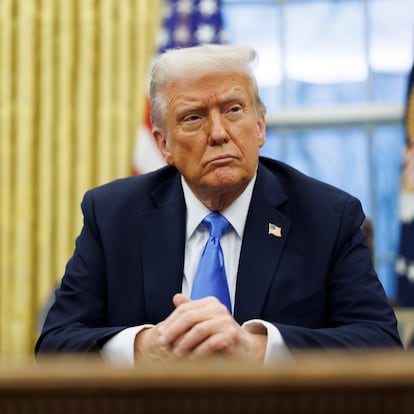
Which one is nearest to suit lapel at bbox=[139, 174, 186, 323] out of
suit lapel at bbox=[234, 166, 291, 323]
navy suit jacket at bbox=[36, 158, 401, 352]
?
navy suit jacket at bbox=[36, 158, 401, 352]

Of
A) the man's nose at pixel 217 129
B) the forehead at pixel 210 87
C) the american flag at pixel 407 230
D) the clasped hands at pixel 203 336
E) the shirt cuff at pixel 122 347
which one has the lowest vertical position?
the american flag at pixel 407 230

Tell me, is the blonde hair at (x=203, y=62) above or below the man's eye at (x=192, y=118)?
above

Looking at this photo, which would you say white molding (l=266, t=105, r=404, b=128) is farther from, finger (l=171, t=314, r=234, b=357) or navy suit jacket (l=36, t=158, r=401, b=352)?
finger (l=171, t=314, r=234, b=357)

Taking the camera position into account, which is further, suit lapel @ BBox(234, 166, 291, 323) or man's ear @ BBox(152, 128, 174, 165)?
man's ear @ BBox(152, 128, 174, 165)

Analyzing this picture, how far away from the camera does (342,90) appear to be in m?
5.50

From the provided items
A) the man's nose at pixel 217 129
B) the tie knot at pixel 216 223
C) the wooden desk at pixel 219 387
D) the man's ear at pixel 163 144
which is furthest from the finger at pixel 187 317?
the wooden desk at pixel 219 387

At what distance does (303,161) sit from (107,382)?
4.88 meters

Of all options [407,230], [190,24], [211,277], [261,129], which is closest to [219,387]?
[211,277]

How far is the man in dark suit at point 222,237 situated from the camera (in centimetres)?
196

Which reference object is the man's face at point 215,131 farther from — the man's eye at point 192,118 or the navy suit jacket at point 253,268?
the navy suit jacket at point 253,268

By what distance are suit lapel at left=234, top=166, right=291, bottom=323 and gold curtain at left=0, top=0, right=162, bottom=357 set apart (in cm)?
321

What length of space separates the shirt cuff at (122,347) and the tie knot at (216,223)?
391mm

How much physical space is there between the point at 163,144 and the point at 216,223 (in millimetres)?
343

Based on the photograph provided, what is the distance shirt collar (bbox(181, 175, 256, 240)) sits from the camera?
2.12 metres
